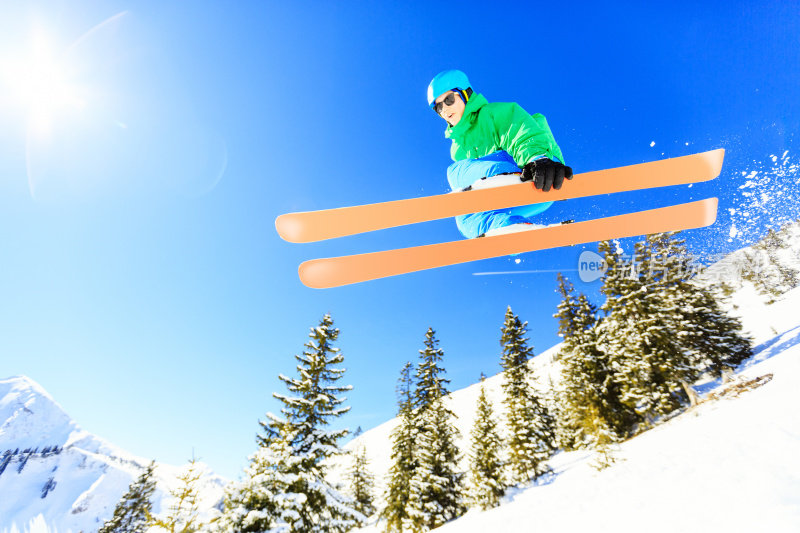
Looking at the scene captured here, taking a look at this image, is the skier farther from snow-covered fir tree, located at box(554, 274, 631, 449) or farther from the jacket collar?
snow-covered fir tree, located at box(554, 274, 631, 449)

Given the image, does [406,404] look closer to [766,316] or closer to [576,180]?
[576,180]

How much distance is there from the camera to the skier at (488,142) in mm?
2645

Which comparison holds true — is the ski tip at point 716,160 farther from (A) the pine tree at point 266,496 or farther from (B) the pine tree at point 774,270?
(B) the pine tree at point 774,270

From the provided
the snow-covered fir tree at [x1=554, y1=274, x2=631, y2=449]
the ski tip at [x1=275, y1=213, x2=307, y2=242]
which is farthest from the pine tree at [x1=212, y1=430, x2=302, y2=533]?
the snow-covered fir tree at [x1=554, y1=274, x2=631, y2=449]

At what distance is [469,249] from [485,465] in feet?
58.1

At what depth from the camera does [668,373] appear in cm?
1474

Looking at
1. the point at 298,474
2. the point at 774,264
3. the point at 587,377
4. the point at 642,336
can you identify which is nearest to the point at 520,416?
the point at 587,377

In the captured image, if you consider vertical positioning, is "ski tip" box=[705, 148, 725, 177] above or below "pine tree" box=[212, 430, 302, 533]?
above

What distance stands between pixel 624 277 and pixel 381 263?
59.4 ft

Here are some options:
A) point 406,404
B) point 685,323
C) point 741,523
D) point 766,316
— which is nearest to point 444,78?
point 741,523

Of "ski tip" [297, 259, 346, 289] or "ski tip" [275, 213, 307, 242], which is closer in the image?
"ski tip" [275, 213, 307, 242]

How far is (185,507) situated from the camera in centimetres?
1002

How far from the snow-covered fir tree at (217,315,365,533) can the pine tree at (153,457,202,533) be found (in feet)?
5.09

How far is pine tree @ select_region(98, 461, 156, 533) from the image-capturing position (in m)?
20.2
